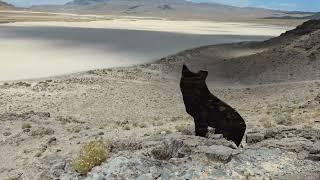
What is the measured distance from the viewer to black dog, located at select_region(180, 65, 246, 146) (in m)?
10.4

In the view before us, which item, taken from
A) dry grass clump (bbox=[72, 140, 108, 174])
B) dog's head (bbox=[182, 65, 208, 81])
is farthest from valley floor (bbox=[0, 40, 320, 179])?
dog's head (bbox=[182, 65, 208, 81])

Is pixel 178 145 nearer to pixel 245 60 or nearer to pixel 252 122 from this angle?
pixel 252 122

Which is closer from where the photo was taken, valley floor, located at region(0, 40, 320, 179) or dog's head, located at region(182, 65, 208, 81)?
valley floor, located at region(0, 40, 320, 179)

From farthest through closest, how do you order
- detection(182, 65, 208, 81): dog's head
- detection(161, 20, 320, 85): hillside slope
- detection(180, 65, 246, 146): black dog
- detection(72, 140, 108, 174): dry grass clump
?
1. detection(161, 20, 320, 85): hillside slope
2. detection(180, 65, 246, 146): black dog
3. detection(182, 65, 208, 81): dog's head
4. detection(72, 140, 108, 174): dry grass clump

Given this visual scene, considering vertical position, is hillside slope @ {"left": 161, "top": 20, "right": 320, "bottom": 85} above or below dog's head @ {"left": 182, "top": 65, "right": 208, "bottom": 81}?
below

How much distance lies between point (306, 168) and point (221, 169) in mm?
1171

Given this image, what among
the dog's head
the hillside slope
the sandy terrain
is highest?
the dog's head

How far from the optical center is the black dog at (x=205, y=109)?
10.4 meters

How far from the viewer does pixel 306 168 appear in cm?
778

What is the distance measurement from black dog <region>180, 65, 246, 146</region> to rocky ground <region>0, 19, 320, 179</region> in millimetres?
256

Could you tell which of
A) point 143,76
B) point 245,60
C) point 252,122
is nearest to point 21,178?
point 252,122

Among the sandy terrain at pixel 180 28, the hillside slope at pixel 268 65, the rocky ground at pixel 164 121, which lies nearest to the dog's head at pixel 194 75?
the rocky ground at pixel 164 121

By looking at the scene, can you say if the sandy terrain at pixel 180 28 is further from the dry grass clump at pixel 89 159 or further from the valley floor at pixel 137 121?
the dry grass clump at pixel 89 159

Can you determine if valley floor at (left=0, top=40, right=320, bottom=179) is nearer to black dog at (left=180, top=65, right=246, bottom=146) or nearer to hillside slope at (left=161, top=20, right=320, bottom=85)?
black dog at (left=180, top=65, right=246, bottom=146)
